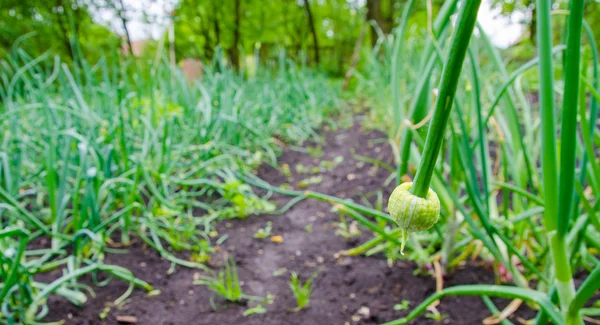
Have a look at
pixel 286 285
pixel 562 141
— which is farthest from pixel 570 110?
pixel 286 285

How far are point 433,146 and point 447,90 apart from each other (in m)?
0.03

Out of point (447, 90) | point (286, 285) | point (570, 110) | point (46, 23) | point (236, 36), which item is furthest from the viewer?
point (236, 36)

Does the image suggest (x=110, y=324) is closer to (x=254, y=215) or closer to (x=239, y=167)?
(x=254, y=215)

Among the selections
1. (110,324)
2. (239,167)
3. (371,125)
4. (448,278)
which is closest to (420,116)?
(448,278)

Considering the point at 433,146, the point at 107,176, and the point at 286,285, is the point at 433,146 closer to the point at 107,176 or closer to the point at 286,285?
the point at 286,285

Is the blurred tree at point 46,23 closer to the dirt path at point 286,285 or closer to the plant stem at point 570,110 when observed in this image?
the dirt path at point 286,285

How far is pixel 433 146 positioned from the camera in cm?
24

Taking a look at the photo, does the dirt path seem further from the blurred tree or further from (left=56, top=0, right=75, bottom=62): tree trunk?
(left=56, top=0, right=75, bottom=62): tree trunk

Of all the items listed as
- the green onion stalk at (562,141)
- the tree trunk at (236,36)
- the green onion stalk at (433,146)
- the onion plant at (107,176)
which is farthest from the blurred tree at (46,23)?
the green onion stalk at (433,146)

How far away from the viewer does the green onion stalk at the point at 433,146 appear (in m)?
0.22

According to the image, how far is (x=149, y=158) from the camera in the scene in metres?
1.55

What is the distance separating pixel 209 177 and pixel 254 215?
1.05ft

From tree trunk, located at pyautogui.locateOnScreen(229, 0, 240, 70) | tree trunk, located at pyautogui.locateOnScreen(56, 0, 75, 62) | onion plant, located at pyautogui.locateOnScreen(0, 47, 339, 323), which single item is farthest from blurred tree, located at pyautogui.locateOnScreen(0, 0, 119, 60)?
onion plant, located at pyautogui.locateOnScreen(0, 47, 339, 323)

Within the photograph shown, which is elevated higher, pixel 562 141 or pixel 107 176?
pixel 562 141
